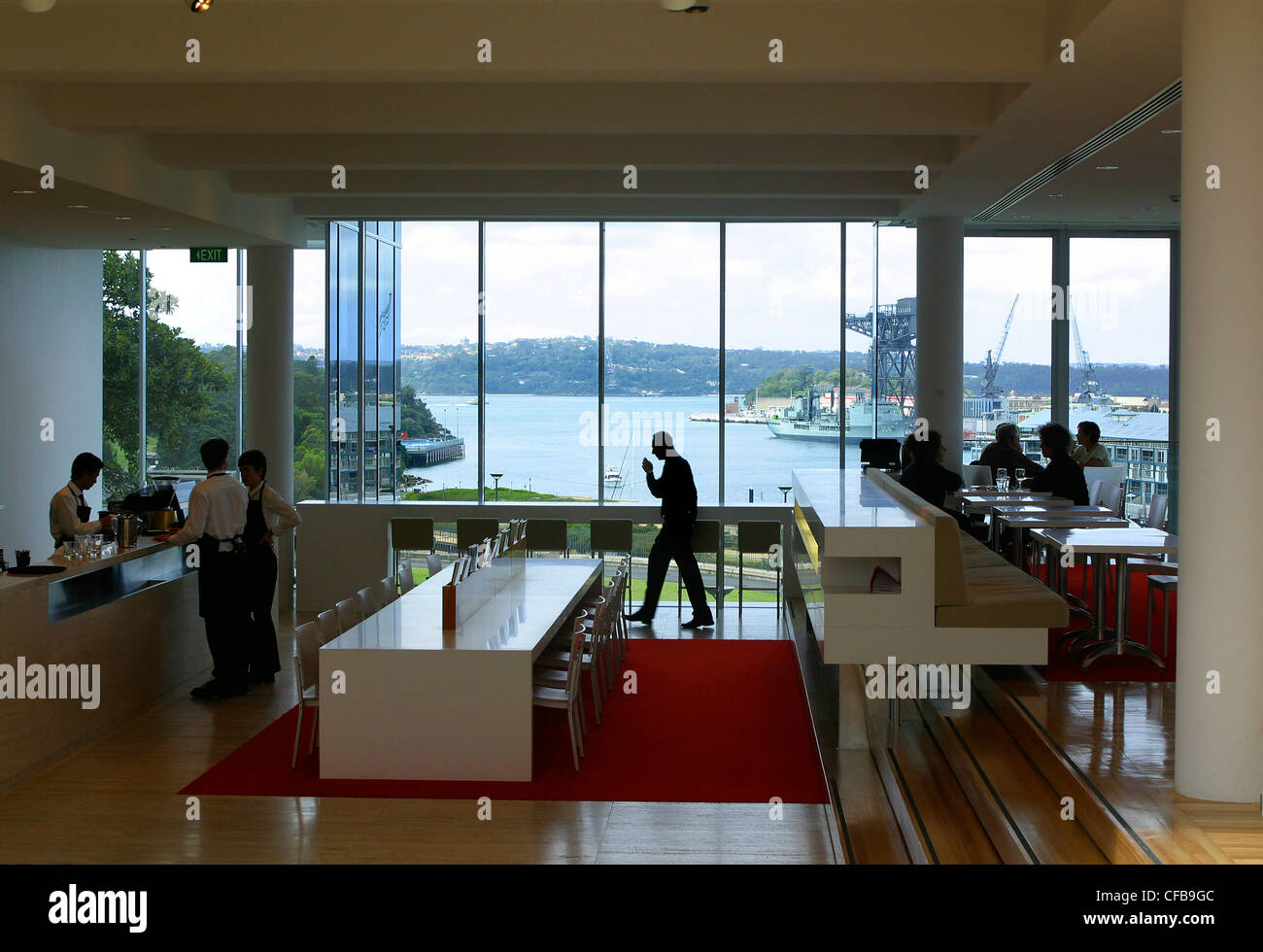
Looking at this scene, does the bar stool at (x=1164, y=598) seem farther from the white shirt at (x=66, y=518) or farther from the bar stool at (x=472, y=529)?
the white shirt at (x=66, y=518)

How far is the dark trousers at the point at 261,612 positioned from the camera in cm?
843

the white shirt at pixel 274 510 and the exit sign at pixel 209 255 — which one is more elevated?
the exit sign at pixel 209 255

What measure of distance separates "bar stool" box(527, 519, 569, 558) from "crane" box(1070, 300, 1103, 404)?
19.4 ft

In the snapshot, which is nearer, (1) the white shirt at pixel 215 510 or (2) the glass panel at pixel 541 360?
(1) the white shirt at pixel 215 510

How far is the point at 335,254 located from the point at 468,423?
2.22 m

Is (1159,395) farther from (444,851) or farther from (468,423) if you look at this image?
(444,851)

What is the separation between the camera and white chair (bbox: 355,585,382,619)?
759 centimetres

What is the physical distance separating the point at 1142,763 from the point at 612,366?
8.09 m

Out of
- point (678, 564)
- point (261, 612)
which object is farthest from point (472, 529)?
point (261, 612)

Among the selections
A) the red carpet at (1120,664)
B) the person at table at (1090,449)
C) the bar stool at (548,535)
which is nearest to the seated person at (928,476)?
the red carpet at (1120,664)

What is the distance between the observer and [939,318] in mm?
11148

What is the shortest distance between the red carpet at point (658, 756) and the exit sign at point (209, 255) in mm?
6247

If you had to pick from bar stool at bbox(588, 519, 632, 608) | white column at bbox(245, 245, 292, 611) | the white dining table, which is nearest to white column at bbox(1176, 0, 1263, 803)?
the white dining table

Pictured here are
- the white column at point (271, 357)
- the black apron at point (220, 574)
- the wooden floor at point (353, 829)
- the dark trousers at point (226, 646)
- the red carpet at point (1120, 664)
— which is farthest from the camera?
the white column at point (271, 357)
